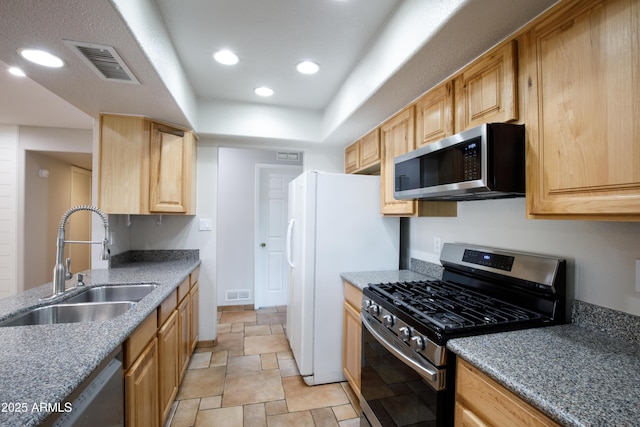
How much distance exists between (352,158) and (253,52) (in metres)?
1.40

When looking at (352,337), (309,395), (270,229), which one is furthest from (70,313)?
(270,229)

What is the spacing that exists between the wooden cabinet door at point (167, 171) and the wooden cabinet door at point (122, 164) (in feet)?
0.24

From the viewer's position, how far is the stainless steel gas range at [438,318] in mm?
1155

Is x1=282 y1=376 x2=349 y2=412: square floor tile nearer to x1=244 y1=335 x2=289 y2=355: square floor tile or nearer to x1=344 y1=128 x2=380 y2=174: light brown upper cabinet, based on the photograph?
x1=244 y1=335 x2=289 y2=355: square floor tile

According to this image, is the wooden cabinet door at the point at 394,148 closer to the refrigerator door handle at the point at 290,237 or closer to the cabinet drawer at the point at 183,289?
the refrigerator door handle at the point at 290,237

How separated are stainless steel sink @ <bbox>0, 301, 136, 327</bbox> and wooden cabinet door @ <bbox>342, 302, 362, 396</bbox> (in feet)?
4.56

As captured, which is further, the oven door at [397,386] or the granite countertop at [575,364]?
the oven door at [397,386]

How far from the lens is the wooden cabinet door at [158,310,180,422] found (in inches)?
66.4

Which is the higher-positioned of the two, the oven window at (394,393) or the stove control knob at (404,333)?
the stove control knob at (404,333)

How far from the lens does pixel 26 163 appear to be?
11.4 feet

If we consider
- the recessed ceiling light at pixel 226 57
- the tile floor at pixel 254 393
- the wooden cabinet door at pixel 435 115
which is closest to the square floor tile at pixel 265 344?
the tile floor at pixel 254 393

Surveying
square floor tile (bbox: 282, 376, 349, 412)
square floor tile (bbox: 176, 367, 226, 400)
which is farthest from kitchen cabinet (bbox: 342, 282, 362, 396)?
square floor tile (bbox: 176, 367, 226, 400)

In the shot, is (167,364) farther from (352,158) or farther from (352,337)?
(352,158)

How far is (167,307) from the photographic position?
5.97 ft
